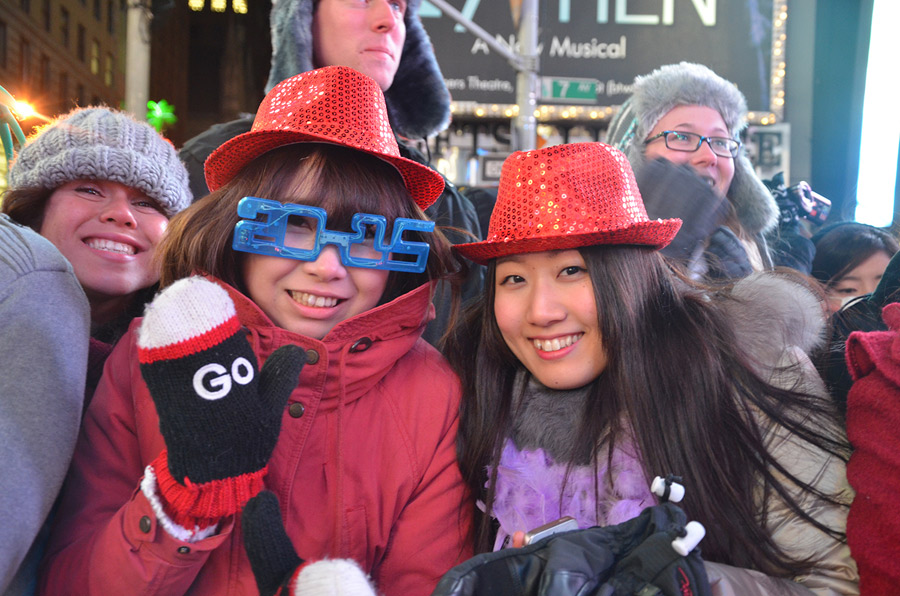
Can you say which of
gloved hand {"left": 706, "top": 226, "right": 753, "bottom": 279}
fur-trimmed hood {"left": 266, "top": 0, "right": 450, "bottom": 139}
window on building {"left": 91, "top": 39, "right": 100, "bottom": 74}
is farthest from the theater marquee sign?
gloved hand {"left": 706, "top": 226, "right": 753, "bottom": 279}

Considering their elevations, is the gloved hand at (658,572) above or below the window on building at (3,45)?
below

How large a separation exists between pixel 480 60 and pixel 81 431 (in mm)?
7998

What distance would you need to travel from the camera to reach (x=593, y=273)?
169 cm

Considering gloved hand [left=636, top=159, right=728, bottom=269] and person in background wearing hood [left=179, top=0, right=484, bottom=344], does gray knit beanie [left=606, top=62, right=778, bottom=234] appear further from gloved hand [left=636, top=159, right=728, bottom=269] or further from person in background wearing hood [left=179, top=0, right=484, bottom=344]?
person in background wearing hood [left=179, top=0, right=484, bottom=344]

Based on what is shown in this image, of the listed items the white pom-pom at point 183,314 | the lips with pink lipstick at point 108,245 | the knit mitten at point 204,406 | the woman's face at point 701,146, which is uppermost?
the woman's face at point 701,146

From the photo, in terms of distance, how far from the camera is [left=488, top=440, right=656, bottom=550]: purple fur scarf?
5.19 ft

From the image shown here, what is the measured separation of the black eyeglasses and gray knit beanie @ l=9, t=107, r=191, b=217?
191cm

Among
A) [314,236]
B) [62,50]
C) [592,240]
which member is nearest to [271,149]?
[314,236]

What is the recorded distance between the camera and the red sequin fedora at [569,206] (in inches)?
64.9

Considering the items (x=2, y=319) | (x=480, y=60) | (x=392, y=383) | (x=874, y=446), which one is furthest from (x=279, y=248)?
(x=480, y=60)

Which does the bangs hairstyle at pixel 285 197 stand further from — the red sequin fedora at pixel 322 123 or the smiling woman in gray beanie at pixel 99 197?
the smiling woman in gray beanie at pixel 99 197

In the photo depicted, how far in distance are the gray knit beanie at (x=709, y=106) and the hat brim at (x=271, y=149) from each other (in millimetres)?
1387

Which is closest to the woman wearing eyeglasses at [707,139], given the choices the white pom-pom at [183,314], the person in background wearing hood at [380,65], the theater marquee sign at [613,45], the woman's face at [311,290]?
the person in background wearing hood at [380,65]

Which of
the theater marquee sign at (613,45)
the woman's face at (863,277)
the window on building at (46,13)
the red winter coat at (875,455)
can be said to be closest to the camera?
the red winter coat at (875,455)
